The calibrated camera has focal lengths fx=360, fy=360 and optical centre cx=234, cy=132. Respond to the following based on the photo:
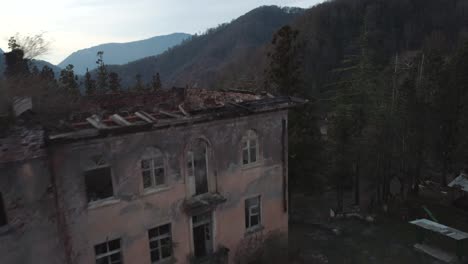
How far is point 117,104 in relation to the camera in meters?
20.3

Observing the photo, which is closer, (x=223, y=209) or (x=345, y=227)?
(x=223, y=209)

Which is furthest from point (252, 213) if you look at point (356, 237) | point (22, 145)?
point (22, 145)

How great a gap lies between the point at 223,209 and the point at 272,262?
4621 mm

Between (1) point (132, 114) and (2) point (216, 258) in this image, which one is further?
(2) point (216, 258)

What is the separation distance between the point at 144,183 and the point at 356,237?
1658 cm

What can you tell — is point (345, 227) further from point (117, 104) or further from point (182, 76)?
point (182, 76)

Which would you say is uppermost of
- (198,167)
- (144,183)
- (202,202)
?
(198,167)

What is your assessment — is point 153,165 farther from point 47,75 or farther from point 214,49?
point 214,49

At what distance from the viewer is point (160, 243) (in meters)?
15.8

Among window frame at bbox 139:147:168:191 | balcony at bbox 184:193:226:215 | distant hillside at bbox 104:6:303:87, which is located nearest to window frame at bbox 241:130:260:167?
balcony at bbox 184:193:226:215

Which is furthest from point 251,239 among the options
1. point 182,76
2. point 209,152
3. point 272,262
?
point 182,76

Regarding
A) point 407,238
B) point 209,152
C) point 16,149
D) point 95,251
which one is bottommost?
point 407,238

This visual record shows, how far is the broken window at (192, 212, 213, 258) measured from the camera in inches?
661

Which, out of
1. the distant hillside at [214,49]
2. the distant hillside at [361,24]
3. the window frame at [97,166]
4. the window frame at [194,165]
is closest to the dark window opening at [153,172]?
the window frame at [194,165]
